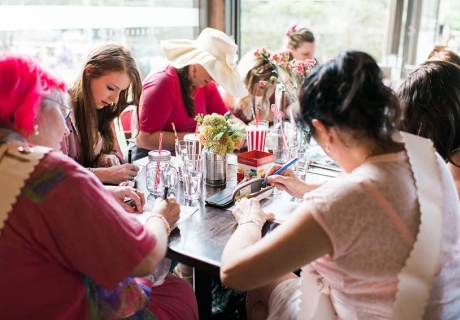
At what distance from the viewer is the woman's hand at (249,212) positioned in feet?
4.48

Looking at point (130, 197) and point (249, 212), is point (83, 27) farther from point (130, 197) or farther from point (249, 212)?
point (249, 212)

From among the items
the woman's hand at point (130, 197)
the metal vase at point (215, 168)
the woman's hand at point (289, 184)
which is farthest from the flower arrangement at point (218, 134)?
the woman's hand at point (130, 197)

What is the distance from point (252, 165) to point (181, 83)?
1028 millimetres

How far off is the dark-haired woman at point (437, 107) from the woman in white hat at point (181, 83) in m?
1.15

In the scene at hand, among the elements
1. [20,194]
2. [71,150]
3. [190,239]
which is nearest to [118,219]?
[20,194]

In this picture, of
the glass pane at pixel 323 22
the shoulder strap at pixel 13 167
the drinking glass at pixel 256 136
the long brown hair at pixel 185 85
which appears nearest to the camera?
the shoulder strap at pixel 13 167

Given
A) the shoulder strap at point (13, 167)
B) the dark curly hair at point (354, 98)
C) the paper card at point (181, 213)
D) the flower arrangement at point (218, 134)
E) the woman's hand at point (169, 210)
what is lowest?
the paper card at point (181, 213)

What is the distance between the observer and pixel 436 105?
5.01 ft

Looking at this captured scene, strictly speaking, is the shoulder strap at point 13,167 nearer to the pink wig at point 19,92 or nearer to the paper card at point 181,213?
the pink wig at point 19,92

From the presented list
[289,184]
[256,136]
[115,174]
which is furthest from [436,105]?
[115,174]

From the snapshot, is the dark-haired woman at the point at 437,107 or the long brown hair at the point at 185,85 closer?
the dark-haired woman at the point at 437,107

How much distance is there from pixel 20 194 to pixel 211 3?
336 centimetres

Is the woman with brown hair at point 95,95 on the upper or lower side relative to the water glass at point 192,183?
upper

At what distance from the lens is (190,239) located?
4.35ft
